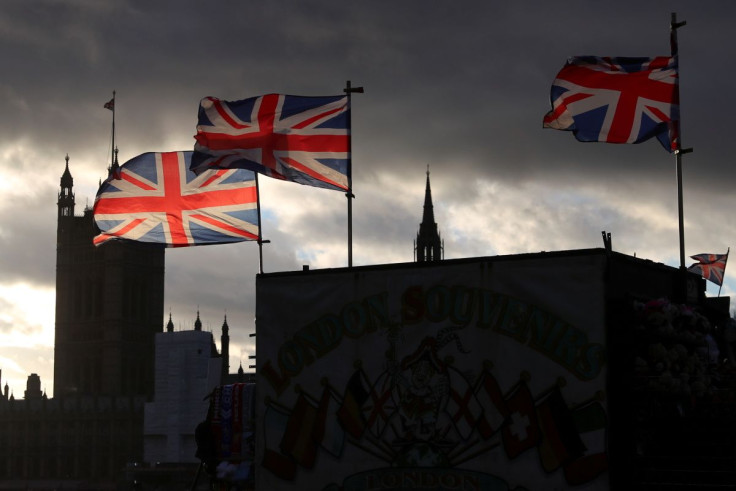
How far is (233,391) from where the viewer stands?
20.6 metres

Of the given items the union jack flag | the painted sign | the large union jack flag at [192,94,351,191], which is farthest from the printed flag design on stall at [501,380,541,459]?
the union jack flag

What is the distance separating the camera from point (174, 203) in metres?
23.7

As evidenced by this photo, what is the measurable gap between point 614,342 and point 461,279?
86.0 inches

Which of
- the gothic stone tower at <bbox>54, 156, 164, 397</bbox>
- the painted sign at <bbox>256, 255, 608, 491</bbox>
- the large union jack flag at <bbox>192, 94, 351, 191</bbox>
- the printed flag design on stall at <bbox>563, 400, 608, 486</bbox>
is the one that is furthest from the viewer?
the gothic stone tower at <bbox>54, 156, 164, 397</bbox>

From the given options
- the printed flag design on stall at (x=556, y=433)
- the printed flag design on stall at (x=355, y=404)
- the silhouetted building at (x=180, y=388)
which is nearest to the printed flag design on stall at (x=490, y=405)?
the printed flag design on stall at (x=556, y=433)

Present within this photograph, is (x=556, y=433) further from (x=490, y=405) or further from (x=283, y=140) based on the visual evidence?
(x=283, y=140)

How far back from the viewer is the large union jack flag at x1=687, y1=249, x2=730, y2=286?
135 feet

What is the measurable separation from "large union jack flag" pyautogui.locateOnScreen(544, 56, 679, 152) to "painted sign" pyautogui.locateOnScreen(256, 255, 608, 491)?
5.20 meters

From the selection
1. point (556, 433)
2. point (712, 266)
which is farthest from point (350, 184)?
point (712, 266)

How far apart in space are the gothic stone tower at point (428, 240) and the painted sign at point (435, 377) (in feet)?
496

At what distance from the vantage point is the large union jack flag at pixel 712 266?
41250 millimetres

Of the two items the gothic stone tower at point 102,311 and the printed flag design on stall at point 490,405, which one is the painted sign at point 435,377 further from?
the gothic stone tower at point 102,311

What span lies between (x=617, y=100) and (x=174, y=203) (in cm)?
824

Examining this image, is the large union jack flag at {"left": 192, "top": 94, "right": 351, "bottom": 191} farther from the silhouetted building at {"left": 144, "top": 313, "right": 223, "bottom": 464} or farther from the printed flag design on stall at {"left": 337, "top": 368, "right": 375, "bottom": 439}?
the silhouetted building at {"left": 144, "top": 313, "right": 223, "bottom": 464}
